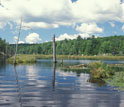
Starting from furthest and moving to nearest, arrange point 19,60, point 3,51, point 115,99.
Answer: point 3,51 < point 19,60 < point 115,99

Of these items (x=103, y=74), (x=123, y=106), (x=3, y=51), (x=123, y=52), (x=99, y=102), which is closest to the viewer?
(x=123, y=106)

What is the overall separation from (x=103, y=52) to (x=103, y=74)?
159060 mm

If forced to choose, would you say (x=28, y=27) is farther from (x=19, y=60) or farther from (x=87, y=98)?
(x=87, y=98)

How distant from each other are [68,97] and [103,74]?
11718 millimetres

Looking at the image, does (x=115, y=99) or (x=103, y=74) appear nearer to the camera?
(x=115, y=99)

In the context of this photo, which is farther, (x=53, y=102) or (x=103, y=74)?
(x=103, y=74)

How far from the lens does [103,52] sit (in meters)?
178

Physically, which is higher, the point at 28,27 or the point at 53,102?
the point at 28,27

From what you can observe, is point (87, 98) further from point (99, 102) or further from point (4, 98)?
point (4, 98)

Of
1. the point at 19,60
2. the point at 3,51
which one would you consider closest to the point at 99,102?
the point at 19,60

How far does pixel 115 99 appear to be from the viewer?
39.0ft

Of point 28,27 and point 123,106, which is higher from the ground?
point 28,27

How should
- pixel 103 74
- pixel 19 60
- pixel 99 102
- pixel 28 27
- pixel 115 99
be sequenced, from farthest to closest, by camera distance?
1. pixel 19 60
2. pixel 28 27
3. pixel 103 74
4. pixel 115 99
5. pixel 99 102

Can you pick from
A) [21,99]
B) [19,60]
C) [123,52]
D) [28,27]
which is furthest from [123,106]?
[123,52]
